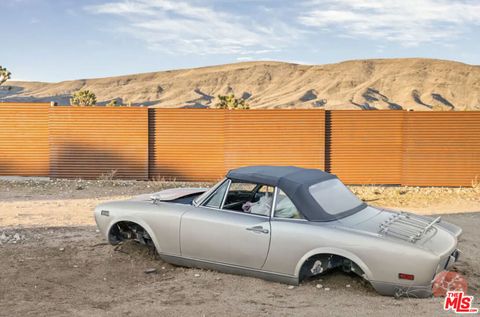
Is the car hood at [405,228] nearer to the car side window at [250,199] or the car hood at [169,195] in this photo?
the car side window at [250,199]

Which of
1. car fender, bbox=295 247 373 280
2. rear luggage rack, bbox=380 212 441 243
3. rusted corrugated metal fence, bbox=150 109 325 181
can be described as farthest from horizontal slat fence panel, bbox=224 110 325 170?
car fender, bbox=295 247 373 280

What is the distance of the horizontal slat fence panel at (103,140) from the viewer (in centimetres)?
1602

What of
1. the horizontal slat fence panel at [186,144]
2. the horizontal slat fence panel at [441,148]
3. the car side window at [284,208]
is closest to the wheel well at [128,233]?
the car side window at [284,208]

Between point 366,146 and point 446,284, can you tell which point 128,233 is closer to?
point 446,284

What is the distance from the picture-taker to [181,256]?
244 inches

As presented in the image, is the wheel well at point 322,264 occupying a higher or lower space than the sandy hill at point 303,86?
lower

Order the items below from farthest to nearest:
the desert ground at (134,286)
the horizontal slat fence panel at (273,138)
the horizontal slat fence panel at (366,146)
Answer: the horizontal slat fence panel at (273,138) → the horizontal slat fence panel at (366,146) → the desert ground at (134,286)

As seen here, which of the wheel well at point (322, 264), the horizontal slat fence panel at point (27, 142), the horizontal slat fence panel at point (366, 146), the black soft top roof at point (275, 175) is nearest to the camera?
the wheel well at point (322, 264)

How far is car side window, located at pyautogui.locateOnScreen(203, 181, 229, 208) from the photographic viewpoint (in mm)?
6082

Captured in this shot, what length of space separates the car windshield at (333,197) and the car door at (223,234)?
0.60 metres

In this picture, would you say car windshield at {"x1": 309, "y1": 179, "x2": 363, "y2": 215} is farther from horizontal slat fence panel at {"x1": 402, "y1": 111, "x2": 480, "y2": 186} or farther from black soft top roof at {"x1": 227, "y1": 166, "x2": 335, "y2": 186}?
horizontal slat fence panel at {"x1": 402, "y1": 111, "x2": 480, "y2": 186}

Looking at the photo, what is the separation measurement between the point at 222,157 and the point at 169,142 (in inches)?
65.9

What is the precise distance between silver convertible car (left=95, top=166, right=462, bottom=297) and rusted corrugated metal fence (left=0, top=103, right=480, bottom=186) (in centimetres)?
922

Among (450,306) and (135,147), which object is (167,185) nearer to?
(135,147)
